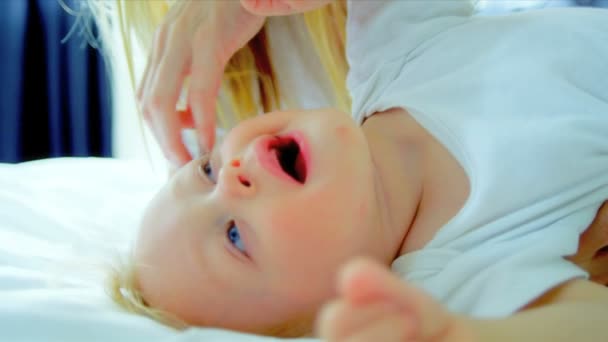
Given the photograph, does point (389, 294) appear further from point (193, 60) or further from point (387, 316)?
point (193, 60)

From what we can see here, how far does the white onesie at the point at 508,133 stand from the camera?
0.54 m

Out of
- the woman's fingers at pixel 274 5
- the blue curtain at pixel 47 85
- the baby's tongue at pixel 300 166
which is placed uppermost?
the woman's fingers at pixel 274 5

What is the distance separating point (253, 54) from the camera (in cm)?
107

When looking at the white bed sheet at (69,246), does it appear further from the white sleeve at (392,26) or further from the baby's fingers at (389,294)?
the white sleeve at (392,26)

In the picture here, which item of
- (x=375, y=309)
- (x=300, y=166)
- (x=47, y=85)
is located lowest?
(x=47, y=85)

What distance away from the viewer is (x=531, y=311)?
0.46 metres

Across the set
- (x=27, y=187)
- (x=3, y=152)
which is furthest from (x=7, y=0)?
(x=27, y=187)

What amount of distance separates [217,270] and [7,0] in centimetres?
Result: 103

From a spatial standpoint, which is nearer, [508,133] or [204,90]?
[508,133]

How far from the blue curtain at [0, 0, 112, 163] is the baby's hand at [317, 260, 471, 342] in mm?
1218

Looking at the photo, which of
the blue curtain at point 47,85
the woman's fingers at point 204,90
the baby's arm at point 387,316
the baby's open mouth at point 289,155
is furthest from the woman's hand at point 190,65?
the blue curtain at point 47,85

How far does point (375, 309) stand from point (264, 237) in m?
0.30

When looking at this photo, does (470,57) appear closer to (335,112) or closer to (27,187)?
(335,112)

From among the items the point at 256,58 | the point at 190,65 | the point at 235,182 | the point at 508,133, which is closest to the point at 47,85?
the point at 256,58
